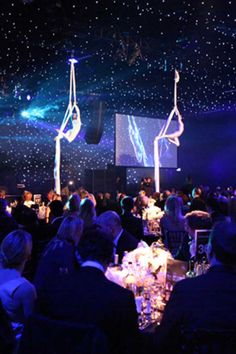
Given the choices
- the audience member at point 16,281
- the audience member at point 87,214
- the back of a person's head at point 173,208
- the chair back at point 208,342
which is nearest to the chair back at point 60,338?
the chair back at point 208,342

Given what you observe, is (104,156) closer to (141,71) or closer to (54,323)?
(141,71)

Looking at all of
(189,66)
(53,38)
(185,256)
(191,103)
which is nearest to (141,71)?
(189,66)

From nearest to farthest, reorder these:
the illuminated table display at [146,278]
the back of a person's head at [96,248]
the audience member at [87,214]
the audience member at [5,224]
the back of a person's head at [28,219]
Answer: the back of a person's head at [96,248] < the illuminated table display at [146,278] < the audience member at [87,214] < the audience member at [5,224] < the back of a person's head at [28,219]

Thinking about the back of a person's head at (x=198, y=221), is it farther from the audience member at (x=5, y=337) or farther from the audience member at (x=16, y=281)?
the audience member at (x=5, y=337)

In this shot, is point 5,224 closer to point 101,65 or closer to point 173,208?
point 173,208

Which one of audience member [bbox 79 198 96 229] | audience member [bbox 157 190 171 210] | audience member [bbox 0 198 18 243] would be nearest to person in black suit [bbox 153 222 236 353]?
audience member [bbox 79 198 96 229]

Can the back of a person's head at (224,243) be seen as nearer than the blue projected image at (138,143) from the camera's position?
Yes

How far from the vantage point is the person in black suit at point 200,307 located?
5.04ft

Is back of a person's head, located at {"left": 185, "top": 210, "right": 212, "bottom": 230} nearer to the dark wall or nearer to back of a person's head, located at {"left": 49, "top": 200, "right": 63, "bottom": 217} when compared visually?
back of a person's head, located at {"left": 49, "top": 200, "right": 63, "bottom": 217}

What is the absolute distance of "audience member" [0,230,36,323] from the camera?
2125mm

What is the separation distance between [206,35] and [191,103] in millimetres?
6345

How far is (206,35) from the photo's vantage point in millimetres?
6984

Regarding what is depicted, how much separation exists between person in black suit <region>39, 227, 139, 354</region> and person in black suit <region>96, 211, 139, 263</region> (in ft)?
5.53

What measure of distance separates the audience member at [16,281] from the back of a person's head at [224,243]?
3.37ft
